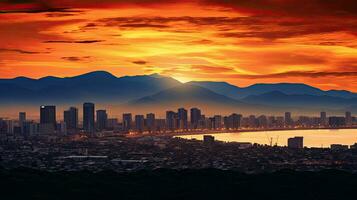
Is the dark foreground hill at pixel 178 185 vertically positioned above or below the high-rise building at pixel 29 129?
below

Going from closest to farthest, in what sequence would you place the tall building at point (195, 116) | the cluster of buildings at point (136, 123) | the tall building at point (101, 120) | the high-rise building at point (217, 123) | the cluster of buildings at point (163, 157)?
the cluster of buildings at point (163, 157) → the cluster of buildings at point (136, 123) → the tall building at point (101, 120) → the tall building at point (195, 116) → the high-rise building at point (217, 123)

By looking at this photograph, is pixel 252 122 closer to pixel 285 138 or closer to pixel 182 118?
pixel 182 118

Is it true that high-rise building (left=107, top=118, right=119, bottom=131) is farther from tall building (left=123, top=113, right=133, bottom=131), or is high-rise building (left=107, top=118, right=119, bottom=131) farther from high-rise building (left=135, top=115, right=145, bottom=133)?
high-rise building (left=135, top=115, right=145, bottom=133)

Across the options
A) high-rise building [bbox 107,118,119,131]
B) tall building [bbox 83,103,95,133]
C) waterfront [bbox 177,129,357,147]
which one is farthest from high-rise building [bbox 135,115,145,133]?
waterfront [bbox 177,129,357,147]

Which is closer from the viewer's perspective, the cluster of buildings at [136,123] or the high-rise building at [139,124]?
the cluster of buildings at [136,123]

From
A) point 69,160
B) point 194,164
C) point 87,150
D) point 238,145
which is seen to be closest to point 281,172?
point 194,164

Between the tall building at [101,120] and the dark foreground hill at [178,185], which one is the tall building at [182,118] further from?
the dark foreground hill at [178,185]

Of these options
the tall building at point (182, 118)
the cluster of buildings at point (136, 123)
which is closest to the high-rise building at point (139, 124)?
the cluster of buildings at point (136, 123)

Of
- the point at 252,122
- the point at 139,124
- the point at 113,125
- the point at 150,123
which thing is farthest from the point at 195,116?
the point at 113,125

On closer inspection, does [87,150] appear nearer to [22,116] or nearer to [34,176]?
[34,176]
